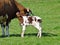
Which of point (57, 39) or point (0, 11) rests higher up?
point (0, 11)

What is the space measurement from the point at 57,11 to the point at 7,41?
1719cm

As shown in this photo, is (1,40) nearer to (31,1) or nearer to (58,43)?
(58,43)

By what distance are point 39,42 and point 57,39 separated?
1.19m

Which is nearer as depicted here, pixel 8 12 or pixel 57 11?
pixel 8 12

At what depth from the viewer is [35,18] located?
55.0 feet

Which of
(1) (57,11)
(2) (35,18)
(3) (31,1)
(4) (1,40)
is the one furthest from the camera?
(3) (31,1)

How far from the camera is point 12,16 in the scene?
1773 centimetres

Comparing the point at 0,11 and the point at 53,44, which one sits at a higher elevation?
the point at 0,11

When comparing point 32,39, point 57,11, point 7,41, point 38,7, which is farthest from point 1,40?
point 38,7

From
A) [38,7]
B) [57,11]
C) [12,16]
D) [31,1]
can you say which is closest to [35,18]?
[12,16]

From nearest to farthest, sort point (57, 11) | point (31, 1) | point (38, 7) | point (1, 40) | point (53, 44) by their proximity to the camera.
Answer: point (53, 44) < point (1, 40) < point (57, 11) < point (38, 7) < point (31, 1)

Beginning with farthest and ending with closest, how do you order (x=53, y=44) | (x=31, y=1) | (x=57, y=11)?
(x=31, y=1)
(x=57, y=11)
(x=53, y=44)

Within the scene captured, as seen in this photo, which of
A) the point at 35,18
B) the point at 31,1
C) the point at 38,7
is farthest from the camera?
the point at 31,1

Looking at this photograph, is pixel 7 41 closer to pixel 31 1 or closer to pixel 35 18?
pixel 35 18
